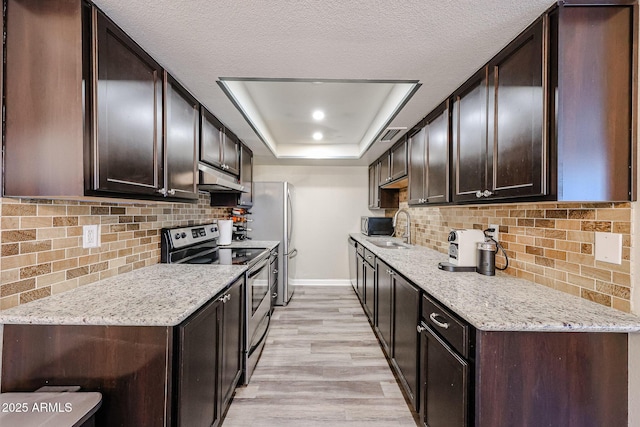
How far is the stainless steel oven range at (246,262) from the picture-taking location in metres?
2.10

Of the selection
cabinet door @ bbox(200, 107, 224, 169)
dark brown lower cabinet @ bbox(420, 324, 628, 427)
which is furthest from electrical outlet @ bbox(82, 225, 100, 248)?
dark brown lower cabinet @ bbox(420, 324, 628, 427)

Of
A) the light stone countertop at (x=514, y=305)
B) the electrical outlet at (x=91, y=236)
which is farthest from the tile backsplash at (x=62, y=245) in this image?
the light stone countertop at (x=514, y=305)

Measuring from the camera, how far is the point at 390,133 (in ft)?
9.47

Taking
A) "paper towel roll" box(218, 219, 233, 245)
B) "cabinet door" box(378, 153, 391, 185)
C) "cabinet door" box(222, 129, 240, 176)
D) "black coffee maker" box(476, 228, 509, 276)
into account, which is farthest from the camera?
"cabinet door" box(378, 153, 391, 185)

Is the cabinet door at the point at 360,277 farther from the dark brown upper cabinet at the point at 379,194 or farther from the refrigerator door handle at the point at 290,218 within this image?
the refrigerator door handle at the point at 290,218

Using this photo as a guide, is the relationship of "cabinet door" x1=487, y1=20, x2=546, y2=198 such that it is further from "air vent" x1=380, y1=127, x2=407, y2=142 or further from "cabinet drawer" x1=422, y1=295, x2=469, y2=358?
"air vent" x1=380, y1=127, x2=407, y2=142

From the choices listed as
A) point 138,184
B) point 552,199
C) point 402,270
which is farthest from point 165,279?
point 552,199

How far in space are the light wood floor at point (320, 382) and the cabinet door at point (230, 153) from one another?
1.74 meters

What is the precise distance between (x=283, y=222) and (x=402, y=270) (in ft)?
7.28

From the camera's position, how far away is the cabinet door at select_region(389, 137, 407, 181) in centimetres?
296

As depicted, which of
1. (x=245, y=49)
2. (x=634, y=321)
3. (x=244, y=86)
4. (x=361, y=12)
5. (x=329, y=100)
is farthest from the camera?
(x=329, y=100)

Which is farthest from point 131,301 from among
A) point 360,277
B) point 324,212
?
point 324,212

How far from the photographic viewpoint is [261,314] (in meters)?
2.50

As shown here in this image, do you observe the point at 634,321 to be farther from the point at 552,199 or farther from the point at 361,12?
the point at 361,12
